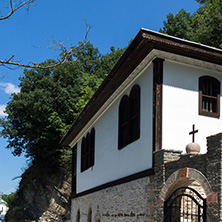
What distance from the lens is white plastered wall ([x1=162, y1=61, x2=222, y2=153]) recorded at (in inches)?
422

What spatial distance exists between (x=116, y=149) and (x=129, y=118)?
1.68 m

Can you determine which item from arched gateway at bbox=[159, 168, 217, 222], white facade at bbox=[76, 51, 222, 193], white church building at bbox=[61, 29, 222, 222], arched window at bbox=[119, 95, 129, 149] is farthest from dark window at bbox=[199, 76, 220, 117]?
arched window at bbox=[119, 95, 129, 149]

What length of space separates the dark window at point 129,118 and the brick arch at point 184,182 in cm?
273

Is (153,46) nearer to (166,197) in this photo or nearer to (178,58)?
(178,58)

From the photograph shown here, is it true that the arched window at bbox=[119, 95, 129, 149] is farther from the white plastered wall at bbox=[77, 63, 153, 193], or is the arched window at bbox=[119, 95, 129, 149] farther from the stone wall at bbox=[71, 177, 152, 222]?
the stone wall at bbox=[71, 177, 152, 222]

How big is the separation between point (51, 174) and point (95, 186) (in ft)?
64.1

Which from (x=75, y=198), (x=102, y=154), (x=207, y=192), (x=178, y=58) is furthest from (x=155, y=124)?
(x=75, y=198)

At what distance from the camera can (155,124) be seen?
10688 millimetres

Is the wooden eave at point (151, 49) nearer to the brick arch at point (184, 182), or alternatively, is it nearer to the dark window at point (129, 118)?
the dark window at point (129, 118)

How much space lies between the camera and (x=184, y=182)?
372 inches

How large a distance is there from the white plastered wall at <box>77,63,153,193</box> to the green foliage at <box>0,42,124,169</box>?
44.7 ft

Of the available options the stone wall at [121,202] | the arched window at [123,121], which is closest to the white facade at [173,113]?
the stone wall at [121,202]

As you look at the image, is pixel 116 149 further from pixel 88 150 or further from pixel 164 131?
pixel 88 150

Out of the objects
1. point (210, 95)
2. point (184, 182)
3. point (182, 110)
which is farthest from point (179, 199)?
point (210, 95)
